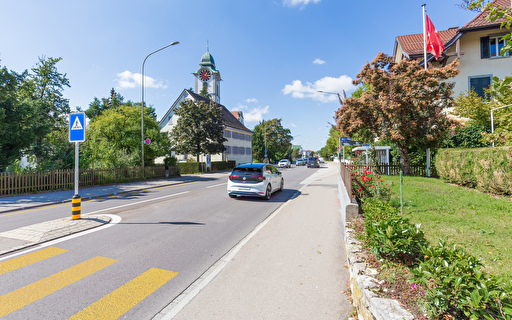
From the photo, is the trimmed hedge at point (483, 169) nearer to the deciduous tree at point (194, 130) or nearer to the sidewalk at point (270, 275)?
the sidewalk at point (270, 275)

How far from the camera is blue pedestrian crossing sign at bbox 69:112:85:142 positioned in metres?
7.20

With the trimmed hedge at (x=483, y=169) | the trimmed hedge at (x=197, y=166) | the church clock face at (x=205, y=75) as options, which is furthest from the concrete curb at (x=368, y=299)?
the church clock face at (x=205, y=75)

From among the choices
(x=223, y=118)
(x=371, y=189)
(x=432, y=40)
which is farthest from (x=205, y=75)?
(x=371, y=189)

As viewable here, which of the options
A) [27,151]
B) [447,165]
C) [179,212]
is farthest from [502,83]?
[27,151]

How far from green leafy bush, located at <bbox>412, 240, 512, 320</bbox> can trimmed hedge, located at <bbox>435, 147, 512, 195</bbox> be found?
336 inches

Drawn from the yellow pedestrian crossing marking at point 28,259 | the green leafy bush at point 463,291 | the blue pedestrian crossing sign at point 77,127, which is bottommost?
the yellow pedestrian crossing marking at point 28,259

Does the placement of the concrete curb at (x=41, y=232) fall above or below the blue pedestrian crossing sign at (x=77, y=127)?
below

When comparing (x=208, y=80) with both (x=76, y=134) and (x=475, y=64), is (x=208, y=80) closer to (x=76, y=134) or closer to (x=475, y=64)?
(x=475, y=64)

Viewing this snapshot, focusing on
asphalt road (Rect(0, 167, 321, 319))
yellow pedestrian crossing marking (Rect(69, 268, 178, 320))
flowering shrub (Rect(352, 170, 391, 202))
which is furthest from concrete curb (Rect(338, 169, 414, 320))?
flowering shrub (Rect(352, 170, 391, 202))

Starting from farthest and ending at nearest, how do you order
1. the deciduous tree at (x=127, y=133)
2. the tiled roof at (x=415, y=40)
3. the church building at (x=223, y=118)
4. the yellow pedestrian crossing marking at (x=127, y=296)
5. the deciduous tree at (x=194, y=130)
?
the church building at (x=223, y=118), the deciduous tree at (x=194, y=130), the deciduous tree at (x=127, y=133), the tiled roof at (x=415, y=40), the yellow pedestrian crossing marking at (x=127, y=296)

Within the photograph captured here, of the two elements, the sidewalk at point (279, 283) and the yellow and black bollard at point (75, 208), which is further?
the yellow and black bollard at point (75, 208)

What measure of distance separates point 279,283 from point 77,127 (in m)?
7.12

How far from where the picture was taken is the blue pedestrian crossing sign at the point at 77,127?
720cm

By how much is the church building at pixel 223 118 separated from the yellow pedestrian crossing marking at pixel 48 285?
36.1m
